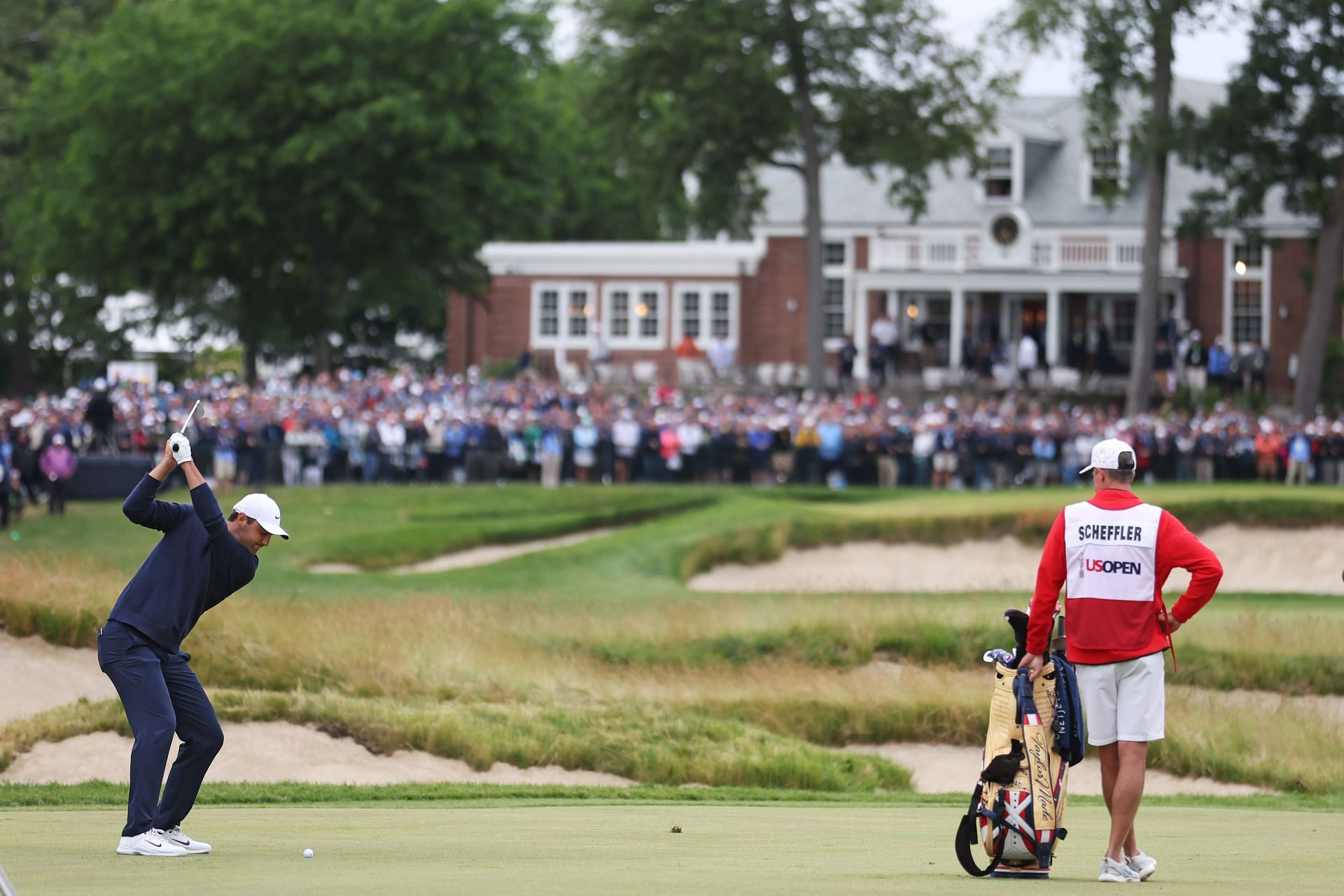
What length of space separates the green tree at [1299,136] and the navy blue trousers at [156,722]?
1648 inches

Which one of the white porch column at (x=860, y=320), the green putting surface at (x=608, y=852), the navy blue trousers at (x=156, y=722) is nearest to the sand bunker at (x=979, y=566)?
the green putting surface at (x=608, y=852)

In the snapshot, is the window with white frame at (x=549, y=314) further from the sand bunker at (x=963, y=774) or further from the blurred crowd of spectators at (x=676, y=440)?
the sand bunker at (x=963, y=774)

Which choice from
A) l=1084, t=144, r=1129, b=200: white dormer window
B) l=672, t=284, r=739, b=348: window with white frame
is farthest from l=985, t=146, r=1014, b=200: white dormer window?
l=672, t=284, r=739, b=348: window with white frame

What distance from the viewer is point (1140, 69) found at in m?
49.2

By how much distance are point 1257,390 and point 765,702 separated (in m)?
34.4

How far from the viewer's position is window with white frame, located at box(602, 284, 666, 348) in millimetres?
61031

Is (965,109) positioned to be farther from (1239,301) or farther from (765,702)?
(765,702)

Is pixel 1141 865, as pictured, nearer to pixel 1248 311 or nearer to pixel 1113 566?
pixel 1113 566

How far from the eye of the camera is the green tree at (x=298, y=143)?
53.1m

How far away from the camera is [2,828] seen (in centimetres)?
1031

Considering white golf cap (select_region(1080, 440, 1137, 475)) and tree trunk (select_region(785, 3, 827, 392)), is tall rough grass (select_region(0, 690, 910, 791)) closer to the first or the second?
white golf cap (select_region(1080, 440, 1137, 475))

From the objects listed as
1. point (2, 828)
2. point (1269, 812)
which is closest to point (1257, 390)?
point (1269, 812)

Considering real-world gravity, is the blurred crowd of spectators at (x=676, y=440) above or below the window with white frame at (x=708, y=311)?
below

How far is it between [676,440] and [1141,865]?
3242 centimetres
